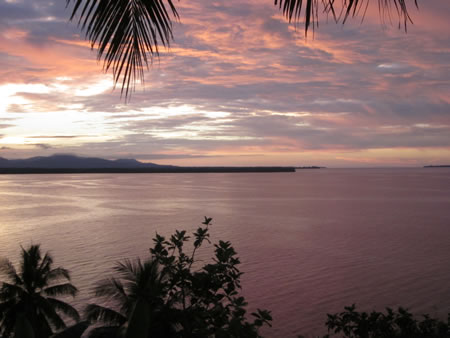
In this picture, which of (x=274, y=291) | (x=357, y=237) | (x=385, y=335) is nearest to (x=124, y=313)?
(x=385, y=335)

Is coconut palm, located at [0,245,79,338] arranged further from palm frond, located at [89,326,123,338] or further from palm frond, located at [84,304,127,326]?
palm frond, located at [89,326,123,338]

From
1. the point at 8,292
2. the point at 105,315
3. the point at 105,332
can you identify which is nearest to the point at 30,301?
the point at 8,292

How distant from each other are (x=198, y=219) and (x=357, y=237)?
18.1m

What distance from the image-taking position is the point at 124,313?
10383 mm

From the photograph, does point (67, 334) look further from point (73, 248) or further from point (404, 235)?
point (404, 235)

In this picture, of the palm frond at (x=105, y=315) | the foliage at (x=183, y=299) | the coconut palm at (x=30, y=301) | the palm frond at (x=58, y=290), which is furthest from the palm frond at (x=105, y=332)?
the palm frond at (x=58, y=290)

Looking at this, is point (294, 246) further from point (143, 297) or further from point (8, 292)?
point (143, 297)

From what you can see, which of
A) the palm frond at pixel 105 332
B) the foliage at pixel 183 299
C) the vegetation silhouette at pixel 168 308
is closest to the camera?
the foliage at pixel 183 299

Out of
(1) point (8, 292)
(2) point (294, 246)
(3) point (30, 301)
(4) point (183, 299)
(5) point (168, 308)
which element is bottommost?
(2) point (294, 246)

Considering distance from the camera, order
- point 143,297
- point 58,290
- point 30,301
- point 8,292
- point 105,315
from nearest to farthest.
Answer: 1. point 143,297
2. point 105,315
3. point 8,292
4. point 30,301
5. point 58,290

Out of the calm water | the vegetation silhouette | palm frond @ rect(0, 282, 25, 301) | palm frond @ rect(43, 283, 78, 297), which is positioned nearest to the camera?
the vegetation silhouette

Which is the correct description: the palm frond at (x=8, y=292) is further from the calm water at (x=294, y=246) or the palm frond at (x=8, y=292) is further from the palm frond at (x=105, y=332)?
the calm water at (x=294, y=246)

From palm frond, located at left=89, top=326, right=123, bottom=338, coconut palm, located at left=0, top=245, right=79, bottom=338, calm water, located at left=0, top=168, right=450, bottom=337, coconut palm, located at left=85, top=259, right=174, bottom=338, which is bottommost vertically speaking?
calm water, located at left=0, top=168, right=450, bottom=337

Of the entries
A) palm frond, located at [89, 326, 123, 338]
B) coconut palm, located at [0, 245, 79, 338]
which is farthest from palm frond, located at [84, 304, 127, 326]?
coconut palm, located at [0, 245, 79, 338]
